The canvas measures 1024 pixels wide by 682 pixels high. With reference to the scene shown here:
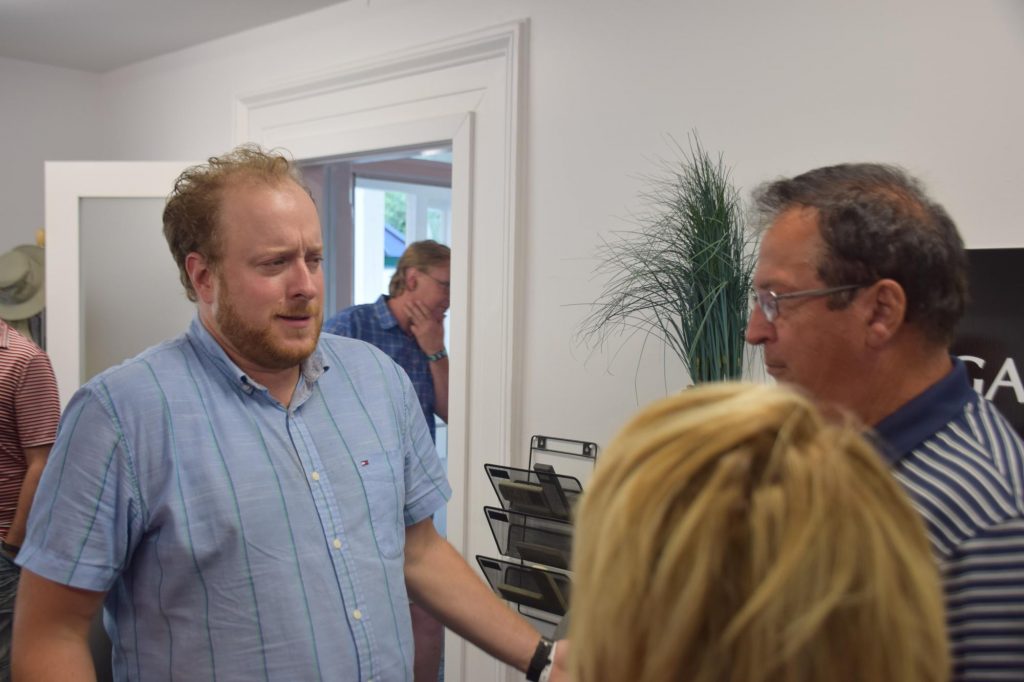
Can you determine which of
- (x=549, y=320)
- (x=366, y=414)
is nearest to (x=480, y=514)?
(x=549, y=320)

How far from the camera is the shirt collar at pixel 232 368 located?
4.63ft

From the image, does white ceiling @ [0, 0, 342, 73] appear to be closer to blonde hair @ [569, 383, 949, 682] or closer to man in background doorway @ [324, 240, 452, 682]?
man in background doorway @ [324, 240, 452, 682]

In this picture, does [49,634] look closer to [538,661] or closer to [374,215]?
[538,661]

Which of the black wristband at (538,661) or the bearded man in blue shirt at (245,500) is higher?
the bearded man in blue shirt at (245,500)

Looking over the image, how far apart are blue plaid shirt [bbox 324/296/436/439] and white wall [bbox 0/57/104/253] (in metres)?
2.21

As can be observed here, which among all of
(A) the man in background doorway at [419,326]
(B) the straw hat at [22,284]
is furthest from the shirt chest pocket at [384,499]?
(B) the straw hat at [22,284]

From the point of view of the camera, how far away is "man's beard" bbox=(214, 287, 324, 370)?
4.65ft

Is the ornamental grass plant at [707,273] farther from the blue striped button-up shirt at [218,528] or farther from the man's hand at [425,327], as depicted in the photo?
the man's hand at [425,327]

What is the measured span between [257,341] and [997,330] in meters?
1.45

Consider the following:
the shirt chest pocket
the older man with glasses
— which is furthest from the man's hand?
the older man with glasses

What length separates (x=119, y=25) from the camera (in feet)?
12.3

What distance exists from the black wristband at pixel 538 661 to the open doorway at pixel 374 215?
2.33m

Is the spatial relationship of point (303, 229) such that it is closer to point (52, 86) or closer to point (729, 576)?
point (729, 576)

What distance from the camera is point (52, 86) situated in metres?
4.45
